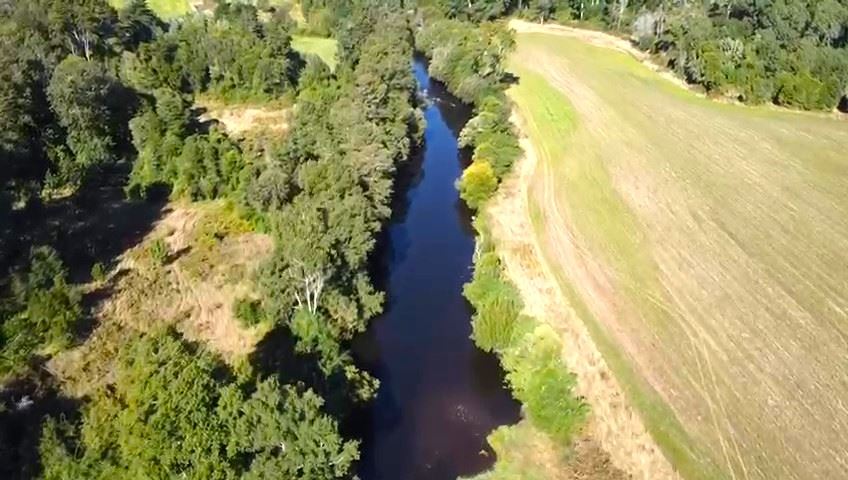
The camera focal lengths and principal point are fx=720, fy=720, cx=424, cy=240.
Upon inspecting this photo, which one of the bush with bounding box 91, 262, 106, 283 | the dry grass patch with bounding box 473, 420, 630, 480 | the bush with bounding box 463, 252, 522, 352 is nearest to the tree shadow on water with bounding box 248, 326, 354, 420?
the dry grass patch with bounding box 473, 420, 630, 480

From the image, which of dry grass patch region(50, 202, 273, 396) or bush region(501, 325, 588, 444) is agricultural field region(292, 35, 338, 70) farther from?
bush region(501, 325, 588, 444)

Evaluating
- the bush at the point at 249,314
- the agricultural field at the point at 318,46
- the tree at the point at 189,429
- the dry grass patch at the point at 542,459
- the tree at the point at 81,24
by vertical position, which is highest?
the tree at the point at 81,24

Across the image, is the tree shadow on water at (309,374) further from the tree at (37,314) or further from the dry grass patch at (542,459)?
the tree at (37,314)

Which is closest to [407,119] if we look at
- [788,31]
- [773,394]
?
[773,394]

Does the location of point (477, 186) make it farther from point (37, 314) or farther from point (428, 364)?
point (37, 314)

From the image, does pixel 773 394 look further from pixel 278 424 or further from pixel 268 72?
pixel 268 72

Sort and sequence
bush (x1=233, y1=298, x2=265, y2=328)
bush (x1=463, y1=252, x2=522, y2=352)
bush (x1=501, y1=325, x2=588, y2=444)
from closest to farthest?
bush (x1=501, y1=325, x2=588, y2=444)
bush (x1=463, y1=252, x2=522, y2=352)
bush (x1=233, y1=298, x2=265, y2=328)

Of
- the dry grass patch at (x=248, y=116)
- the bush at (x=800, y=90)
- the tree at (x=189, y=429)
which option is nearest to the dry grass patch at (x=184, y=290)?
the tree at (x=189, y=429)
